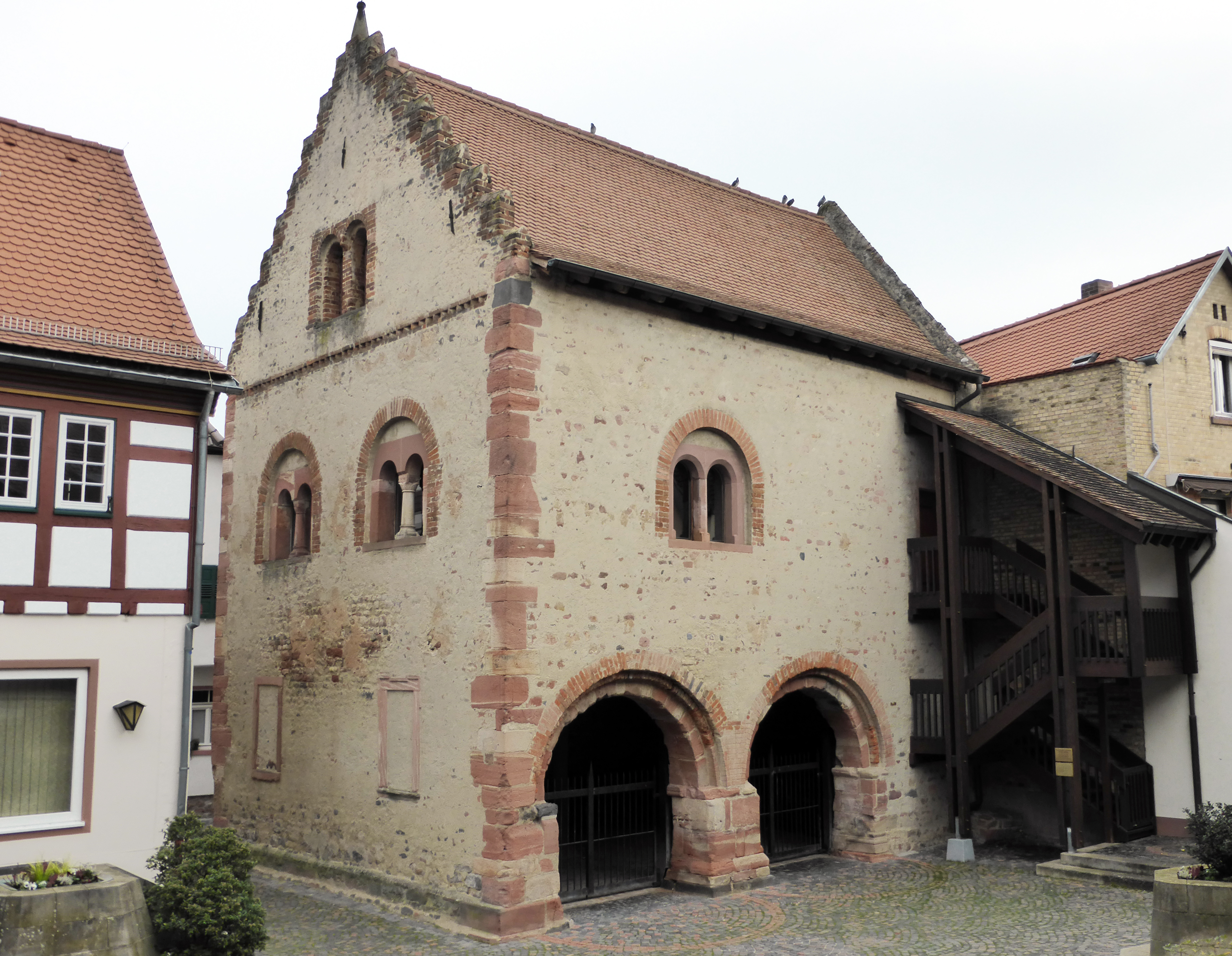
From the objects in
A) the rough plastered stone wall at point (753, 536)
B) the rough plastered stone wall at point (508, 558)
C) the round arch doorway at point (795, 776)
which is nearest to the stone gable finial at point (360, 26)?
the rough plastered stone wall at point (508, 558)

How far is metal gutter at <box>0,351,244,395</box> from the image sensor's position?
11.2 meters

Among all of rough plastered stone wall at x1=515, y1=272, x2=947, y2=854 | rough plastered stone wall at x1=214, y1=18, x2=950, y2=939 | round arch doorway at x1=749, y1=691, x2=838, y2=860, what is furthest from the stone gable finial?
round arch doorway at x1=749, y1=691, x2=838, y2=860

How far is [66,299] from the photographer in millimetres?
12180

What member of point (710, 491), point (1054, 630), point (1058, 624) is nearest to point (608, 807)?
point (710, 491)

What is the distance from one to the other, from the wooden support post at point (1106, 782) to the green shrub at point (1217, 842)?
540 cm

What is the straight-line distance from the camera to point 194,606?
1198cm

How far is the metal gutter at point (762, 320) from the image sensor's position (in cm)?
1371

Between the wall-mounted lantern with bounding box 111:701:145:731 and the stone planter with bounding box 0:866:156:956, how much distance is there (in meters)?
1.82

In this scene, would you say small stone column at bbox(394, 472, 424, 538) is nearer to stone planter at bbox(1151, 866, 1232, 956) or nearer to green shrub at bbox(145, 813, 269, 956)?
green shrub at bbox(145, 813, 269, 956)

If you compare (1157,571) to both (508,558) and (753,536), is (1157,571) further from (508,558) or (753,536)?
(508,558)

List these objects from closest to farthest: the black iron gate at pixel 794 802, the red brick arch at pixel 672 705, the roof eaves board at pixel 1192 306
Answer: the red brick arch at pixel 672 705, the black iron gate at pixel 794 802, the roof eaves board at pixel 1192 306

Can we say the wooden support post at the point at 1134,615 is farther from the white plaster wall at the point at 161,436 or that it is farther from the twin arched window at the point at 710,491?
the white plaster wall at the point at 161,436

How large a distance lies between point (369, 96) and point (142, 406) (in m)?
6.41

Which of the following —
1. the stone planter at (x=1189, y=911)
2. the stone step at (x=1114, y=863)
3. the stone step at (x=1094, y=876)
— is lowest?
the stone step at (x=1094, y=876)
